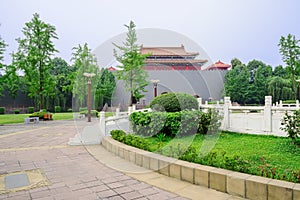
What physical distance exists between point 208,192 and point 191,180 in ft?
1.10

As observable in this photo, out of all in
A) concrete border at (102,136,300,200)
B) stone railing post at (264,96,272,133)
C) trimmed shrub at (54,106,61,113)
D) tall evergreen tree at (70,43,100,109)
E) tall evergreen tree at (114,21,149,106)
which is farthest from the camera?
trimmed shrub at (54,106,61,113)

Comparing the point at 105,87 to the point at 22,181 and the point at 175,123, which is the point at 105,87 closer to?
the point at 175,123

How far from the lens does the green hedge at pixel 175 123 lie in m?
6.17

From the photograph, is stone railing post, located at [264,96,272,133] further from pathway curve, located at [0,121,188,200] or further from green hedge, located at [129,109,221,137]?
pathway curve, located at [0,121,188,200]

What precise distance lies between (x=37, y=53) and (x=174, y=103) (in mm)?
11216

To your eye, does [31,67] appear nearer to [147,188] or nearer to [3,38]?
[3,38]

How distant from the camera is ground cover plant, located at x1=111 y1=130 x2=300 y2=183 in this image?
9.43ft

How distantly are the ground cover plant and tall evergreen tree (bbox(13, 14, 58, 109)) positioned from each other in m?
11.6

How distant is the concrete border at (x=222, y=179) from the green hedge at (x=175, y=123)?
2302 mm

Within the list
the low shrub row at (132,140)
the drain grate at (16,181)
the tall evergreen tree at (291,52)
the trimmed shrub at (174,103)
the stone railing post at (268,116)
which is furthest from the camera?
the tall evergreen tree at (291,52)

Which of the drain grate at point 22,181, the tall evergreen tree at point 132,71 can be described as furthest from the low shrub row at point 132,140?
the tall evergreen tree at point 132,71

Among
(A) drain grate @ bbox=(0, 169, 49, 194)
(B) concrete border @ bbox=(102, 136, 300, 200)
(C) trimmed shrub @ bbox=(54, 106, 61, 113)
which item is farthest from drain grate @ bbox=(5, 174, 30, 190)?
(C) trimmed shrub @ bbox=(54, 106, 61, 113)

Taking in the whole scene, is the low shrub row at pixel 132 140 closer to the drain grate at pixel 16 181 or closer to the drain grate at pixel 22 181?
the drain grate at pixel 22 181

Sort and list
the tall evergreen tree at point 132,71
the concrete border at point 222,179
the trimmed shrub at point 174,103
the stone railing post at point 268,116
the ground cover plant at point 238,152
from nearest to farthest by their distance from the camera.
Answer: the concrete border at point 222,179 → the ground cover plant at point 238,152 → the stone railing post at point 268,116 → the trimmed shrub at point 174,103 → the tall evergreen tree at point 132,71
